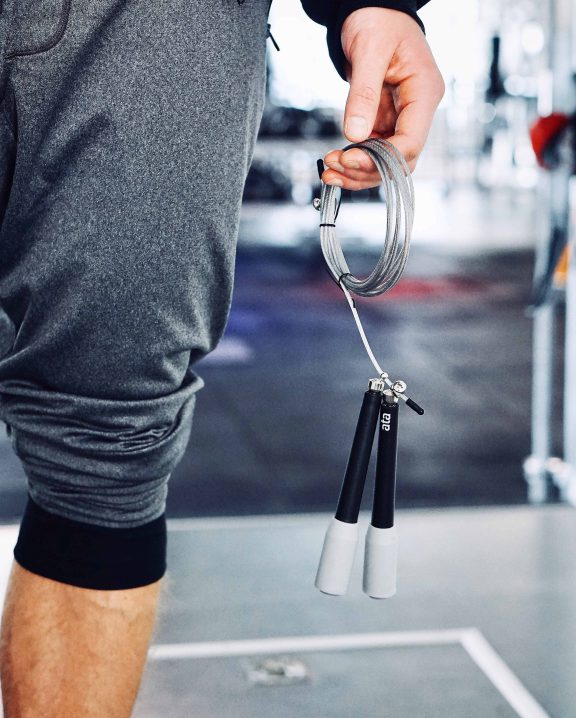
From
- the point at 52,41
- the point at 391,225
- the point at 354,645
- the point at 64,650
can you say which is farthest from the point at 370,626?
the point at 52,41

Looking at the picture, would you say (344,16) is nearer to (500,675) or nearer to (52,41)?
(52,41)

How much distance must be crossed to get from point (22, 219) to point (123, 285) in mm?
89

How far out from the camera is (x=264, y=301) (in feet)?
14.0

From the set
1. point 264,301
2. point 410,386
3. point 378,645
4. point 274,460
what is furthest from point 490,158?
point 378,645

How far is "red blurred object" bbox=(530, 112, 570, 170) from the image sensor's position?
1.97 metres

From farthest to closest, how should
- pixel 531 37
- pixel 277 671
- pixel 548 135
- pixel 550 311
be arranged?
1. pixel 531 37
2. pixel 550 311
3. pixel 548 135
4. pixel 277 671

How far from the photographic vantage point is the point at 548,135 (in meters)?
1.97

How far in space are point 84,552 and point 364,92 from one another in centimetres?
41

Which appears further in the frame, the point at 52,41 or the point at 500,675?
the point at 500,675

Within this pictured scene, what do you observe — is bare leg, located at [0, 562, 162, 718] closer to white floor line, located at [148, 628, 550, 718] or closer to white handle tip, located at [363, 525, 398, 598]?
white handle tip, located at [363, 525, 398, 598]

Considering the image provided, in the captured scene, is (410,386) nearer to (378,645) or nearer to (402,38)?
(378,645)

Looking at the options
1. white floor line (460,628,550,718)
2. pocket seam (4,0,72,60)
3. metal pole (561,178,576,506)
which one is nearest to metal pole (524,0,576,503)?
metal pole (561,178,576,506)

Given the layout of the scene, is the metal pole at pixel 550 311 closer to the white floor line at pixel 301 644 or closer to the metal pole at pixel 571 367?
the metal pole at pixel 571 367

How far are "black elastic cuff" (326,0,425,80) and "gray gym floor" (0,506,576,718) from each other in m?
0.71
